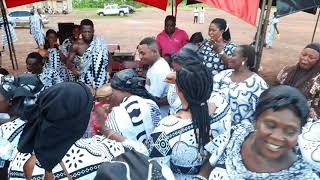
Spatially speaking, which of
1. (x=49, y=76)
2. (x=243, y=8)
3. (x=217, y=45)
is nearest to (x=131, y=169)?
→ (x=243, y=8)

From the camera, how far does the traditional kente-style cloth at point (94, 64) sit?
4660mm

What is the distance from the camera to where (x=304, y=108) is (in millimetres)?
1621

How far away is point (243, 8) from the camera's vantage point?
3656 mm

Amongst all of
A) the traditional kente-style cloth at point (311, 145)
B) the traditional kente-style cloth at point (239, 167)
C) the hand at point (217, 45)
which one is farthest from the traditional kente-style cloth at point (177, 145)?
the hand at point (217, 45)

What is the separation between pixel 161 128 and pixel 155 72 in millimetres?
1343

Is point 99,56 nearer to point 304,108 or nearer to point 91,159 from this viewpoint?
point 91,159

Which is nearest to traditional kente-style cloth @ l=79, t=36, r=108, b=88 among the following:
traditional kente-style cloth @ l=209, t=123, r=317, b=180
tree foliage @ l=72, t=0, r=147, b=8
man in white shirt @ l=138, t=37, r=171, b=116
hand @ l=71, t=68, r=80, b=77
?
hand @ l=71, t=68, r=80, b=77

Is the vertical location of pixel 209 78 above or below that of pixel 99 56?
above

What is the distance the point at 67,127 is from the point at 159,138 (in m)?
0.73

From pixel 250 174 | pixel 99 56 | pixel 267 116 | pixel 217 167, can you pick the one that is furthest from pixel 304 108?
pixel 99 56

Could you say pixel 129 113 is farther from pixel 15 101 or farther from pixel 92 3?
pixel 92 3

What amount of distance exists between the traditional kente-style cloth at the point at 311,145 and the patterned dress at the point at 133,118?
0.99m

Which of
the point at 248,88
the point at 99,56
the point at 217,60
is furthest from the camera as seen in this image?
the point at 99,56

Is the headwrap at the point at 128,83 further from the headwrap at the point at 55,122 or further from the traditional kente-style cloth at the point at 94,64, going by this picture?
the traditional kente-style cloth at the point at 94,64
